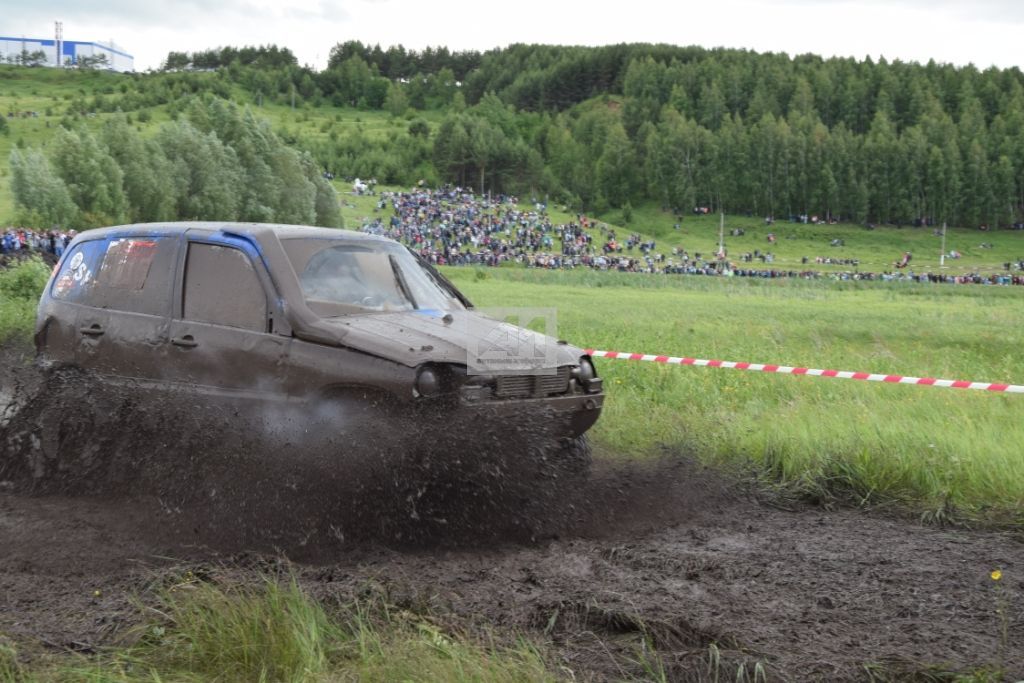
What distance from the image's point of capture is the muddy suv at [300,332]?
Result: 629 cm

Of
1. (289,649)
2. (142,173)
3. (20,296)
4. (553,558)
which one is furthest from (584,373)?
(142,173)

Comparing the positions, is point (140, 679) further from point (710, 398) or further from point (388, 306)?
point (710, 398)

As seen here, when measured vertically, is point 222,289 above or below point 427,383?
above

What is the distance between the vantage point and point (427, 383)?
20.2 ft

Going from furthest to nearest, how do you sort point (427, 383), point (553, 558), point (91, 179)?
point (91, 179) < point (427, 383) < point (553, 558)

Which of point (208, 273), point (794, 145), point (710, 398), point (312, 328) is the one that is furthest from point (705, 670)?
point (794, 145)

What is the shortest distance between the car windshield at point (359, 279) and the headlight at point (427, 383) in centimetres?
89

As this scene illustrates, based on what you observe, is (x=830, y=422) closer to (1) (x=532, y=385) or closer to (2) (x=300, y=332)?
(1) (x=532, y=385)

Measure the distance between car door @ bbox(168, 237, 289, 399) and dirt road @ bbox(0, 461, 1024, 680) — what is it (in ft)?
2.91

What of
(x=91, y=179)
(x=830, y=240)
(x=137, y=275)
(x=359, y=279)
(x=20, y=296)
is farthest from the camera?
(x=830, y=240)

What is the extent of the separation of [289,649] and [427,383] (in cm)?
248

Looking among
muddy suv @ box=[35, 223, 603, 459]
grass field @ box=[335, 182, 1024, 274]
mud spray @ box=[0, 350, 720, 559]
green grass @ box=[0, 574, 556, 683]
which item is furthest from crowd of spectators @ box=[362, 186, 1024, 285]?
green grass @ box=[0, 574, 556, 683]

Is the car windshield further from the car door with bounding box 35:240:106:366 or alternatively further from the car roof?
the car door with bounding box 35:240:106:366

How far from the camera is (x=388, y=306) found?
281 inches
